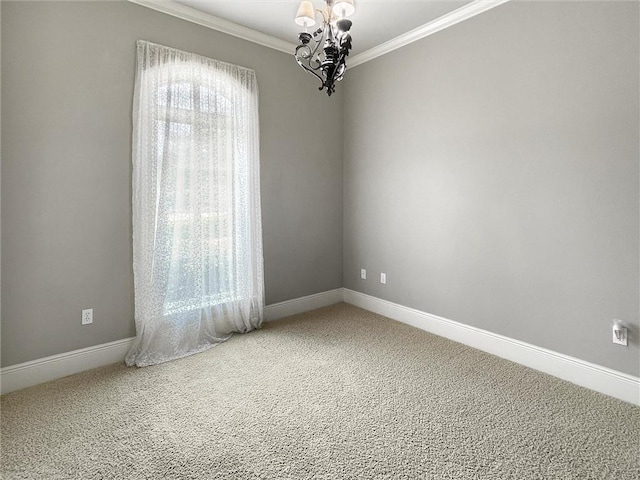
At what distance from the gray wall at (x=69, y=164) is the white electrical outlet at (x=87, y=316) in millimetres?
43

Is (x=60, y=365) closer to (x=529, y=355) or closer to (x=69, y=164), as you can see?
(x=69, y=164)

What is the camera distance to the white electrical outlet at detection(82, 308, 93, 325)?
2658 millimetres

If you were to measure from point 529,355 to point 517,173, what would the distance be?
1466 millimetres

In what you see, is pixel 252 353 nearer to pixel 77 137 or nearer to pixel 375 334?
pixel 375 334

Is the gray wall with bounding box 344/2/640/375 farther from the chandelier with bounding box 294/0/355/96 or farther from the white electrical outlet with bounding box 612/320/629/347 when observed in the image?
the chandelier with bounding box 294/0/355/96

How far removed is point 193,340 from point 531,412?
2628 millimetres

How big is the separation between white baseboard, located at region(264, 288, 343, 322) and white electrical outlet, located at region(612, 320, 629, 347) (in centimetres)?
272

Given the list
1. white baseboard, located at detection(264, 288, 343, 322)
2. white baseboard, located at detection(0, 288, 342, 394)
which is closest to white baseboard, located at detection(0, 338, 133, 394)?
white baseboard, located at detection(0, 288, 342, 394)

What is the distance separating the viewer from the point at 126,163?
9.09 feet

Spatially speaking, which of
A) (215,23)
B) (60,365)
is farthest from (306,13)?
(60,365)

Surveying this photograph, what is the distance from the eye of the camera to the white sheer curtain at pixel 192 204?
2.81 meters

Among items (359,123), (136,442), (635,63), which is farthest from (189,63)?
(635,63)

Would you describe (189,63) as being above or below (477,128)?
above

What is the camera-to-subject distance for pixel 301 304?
4.02m
